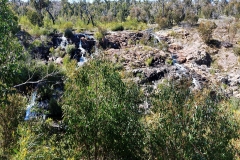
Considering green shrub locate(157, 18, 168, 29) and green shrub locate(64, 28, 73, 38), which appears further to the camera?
green shrub locate(157, 18, 168, 29)

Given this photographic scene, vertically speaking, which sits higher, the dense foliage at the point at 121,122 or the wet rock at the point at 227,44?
the dense foliage at the point at 121,122

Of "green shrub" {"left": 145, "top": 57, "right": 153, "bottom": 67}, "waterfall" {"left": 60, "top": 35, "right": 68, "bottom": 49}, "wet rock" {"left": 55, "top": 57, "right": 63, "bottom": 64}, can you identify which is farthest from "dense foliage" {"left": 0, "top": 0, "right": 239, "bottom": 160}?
"waterfall" {"left": 60, "top": 35, "right": 68, "bottom": 49}

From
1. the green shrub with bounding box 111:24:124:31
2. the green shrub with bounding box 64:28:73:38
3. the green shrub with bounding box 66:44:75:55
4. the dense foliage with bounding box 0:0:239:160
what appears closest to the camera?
the dense foliage with bounding box 0:0:239:160

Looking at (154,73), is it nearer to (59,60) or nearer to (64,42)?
(59,60)

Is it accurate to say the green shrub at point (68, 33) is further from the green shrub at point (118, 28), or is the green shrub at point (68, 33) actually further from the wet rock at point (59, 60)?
the green shrub at point (118, 28)

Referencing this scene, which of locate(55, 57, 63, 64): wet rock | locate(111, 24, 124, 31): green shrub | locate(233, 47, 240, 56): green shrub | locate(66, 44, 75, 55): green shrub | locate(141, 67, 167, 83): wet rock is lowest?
locate(141, 67, 167, 83): wet rock

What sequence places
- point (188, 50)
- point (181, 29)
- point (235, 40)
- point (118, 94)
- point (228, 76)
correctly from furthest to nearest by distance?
point (181, 29)
point (235, 40)
point (188, 50)
point (228, 76)
point (118, 94)

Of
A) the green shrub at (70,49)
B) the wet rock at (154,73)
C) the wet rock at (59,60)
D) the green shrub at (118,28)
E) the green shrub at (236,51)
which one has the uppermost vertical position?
the green shrub at (118,28)

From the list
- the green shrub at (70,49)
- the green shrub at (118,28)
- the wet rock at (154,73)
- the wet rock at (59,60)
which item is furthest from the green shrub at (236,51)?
the wet rock at (59,60)

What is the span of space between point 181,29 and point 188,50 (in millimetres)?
9227

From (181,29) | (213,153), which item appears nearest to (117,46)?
(181,29)

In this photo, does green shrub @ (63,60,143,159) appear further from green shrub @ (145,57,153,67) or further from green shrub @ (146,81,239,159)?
green shrub @ (145,57,153,67)

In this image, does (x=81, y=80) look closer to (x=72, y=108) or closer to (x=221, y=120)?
(x=72, y=108)

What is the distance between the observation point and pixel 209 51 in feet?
133
